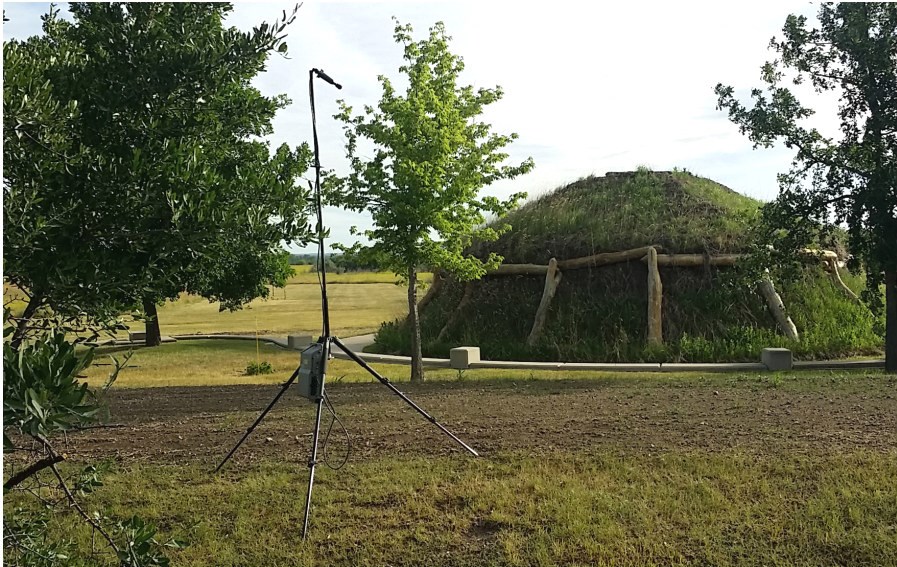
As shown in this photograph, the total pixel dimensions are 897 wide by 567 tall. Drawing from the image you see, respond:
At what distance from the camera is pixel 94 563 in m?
4.41

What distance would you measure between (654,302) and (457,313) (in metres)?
5.42

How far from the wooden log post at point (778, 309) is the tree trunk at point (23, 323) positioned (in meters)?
16.1

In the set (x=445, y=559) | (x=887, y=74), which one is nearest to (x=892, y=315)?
(x=887, y=74)

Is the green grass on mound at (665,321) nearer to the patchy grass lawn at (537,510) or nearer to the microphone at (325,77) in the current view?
the patchy grass lawn at (537,510)

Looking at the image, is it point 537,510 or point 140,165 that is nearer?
point 140,165

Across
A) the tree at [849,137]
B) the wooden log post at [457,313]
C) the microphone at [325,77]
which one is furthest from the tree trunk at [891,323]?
the microphone at [325,77]

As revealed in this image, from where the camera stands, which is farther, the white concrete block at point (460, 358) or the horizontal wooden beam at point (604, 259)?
the horizontal wooden beam at point (604, 259)

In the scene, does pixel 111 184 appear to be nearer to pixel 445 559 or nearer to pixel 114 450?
pixel 445 559

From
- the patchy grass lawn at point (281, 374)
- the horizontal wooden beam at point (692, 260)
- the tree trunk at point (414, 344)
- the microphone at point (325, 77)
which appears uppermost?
the microphone at point (325, 77)

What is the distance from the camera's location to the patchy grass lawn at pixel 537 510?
4.59m

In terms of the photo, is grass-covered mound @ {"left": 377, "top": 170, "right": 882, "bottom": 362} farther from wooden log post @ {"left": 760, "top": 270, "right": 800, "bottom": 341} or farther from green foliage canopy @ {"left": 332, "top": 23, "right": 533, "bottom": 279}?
green foliage canopy @ {"left": 332, "top": 23, "right": 533, "bottom": 279}

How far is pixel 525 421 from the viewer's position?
7984 millimetres

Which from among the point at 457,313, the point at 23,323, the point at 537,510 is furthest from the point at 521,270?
the point at 23,323

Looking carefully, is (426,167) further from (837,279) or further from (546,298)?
(837,279)
